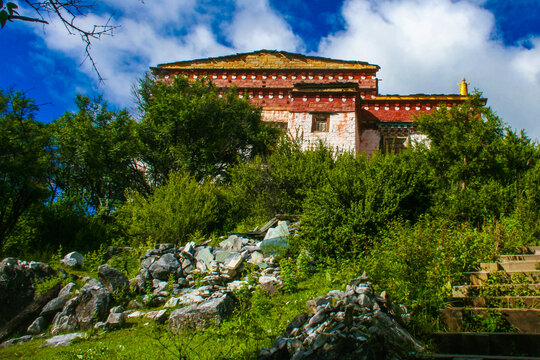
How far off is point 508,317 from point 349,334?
281 centimetres

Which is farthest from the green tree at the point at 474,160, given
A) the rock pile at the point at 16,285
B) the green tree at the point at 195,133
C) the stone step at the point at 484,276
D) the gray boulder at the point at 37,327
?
the rock pile at the point at 16,285

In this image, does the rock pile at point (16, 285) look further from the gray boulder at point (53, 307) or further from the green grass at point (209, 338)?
the green grass at point (209, 338)

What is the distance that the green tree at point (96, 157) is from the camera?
17391 mm

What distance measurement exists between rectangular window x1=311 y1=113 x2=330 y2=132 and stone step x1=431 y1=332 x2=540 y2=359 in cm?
1603

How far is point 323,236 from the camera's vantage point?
1048cm

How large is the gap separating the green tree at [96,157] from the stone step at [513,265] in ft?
46.9

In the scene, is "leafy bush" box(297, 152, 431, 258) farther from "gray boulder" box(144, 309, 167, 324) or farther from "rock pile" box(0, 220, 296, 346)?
"gray boulder" box(144, 309, 167, 324)

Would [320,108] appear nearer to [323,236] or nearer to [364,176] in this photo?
[364,176]

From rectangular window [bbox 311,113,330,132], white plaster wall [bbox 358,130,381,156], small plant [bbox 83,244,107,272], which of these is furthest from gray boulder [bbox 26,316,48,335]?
white plaster wall [bbox 358,130,381,156]

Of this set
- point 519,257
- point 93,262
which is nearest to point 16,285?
point 93,262

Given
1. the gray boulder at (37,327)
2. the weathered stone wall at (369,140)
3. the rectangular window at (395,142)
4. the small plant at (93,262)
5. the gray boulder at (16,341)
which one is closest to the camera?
the gray boulder at (16,341)

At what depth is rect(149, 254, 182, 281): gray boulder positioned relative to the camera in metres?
9.89

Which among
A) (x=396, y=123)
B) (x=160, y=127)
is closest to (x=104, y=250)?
(x=160, y=127)

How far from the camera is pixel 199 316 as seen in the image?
696cm
